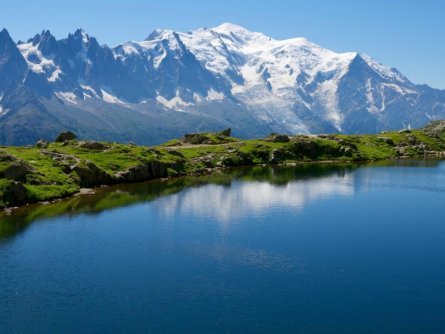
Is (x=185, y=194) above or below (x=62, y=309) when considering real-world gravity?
above

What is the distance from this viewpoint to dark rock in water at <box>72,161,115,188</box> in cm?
15200

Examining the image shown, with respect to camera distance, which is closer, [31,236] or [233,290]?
[233,290]

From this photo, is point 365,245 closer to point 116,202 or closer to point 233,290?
point 233,290

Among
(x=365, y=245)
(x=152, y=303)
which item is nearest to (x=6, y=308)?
(x=152, y=303)

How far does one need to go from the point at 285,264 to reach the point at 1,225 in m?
58.9

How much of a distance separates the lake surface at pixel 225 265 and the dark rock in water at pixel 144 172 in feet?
96.1

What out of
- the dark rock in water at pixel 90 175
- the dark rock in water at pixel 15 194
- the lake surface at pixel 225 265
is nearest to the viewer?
the lake surface at pixel 225 265

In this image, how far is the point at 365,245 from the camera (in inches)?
3531

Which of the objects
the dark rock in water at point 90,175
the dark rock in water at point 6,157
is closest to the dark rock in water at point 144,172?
the dark rock in water at point 90,175

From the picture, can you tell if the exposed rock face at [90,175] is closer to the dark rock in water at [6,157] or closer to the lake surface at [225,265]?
the lake surface at [225,265]

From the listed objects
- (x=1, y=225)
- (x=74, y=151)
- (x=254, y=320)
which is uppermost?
(x=74, y=151)

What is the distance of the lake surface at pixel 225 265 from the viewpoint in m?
59.8

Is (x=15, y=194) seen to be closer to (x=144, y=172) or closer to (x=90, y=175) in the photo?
(x=90, y=175)

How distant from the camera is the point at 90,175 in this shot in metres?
154
